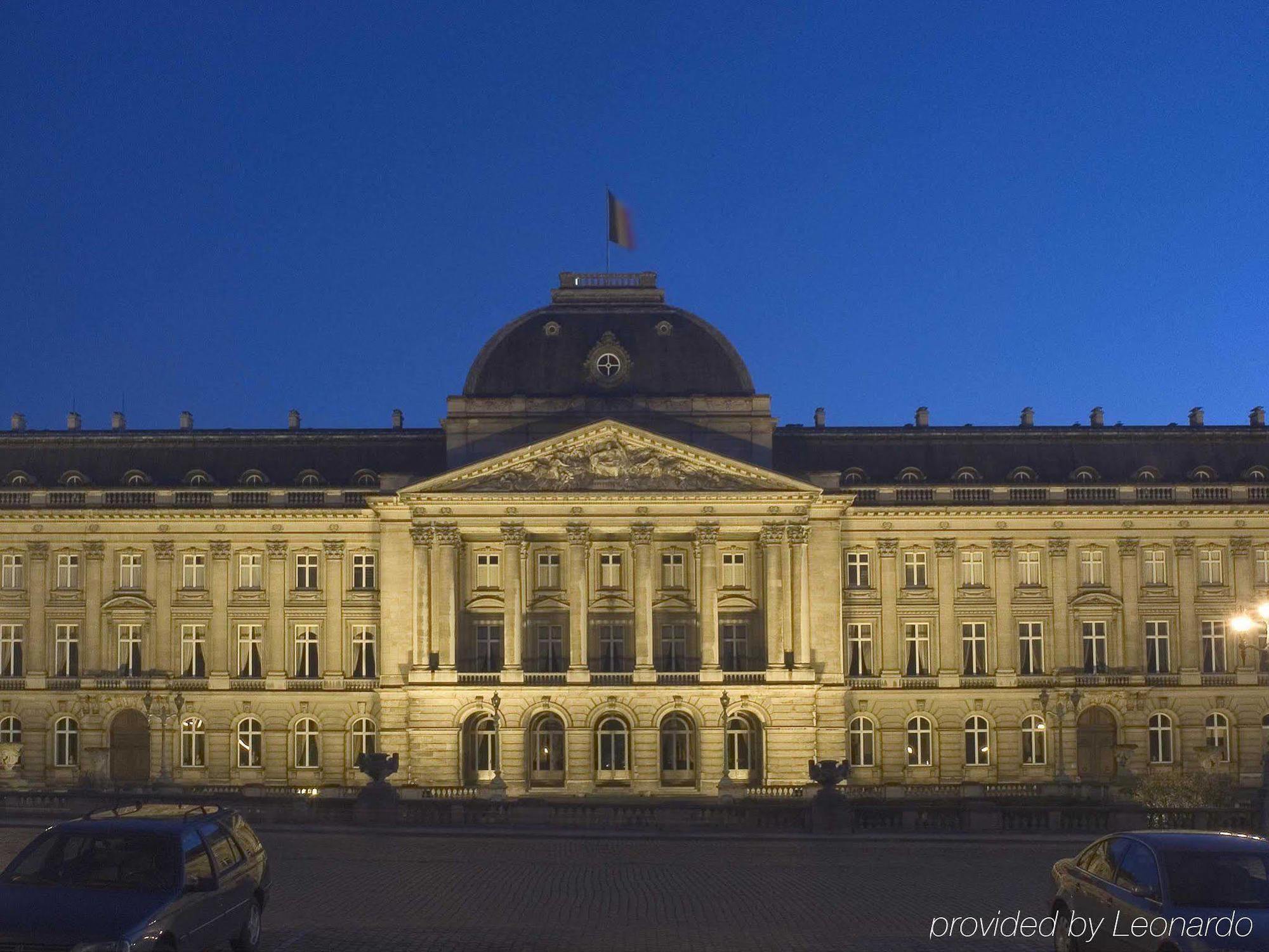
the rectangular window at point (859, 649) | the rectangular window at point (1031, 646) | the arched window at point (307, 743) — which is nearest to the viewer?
the arched window at point (307, 743)

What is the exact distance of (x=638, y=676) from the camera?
70.8 metres

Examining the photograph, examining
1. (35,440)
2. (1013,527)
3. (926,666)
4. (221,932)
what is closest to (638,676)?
(926,666)

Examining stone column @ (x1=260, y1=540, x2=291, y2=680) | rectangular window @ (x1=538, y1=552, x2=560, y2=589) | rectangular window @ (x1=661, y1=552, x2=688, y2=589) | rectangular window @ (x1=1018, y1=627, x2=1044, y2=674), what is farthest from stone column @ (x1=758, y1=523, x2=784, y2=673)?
stone column @ (x1=260, y1=540, x2=291, y2=680)

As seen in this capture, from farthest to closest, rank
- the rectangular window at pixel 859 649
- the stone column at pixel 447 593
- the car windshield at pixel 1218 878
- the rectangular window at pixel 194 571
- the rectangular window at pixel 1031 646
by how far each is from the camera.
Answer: the rectangular window at pixel 194 571 < the rectangular window at pixel 1031 646 < the rectangular window at pixel 859 649 < the stone column at pixel 447 593 < the car windshield at pixel 1218 878

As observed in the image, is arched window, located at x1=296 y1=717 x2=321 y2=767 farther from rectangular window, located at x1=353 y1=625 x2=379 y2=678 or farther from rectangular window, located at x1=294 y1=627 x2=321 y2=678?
rectangular window, located at x1=353 y1=625 x2=379 y2=678

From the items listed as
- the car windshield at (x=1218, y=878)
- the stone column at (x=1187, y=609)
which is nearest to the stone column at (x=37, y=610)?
the stone column at (x=1187, y=609)

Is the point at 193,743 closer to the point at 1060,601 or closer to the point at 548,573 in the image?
the point at 548,573

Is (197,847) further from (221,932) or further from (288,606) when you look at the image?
(288,606)

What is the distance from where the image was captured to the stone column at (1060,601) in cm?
7494

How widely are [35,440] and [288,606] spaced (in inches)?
604

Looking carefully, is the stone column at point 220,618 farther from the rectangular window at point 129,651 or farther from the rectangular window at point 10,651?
the rectangular window at point 10,651

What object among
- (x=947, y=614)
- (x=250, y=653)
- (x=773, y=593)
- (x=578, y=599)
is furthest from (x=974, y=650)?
(x=250, y=653)

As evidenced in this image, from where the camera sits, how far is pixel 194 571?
75500mm

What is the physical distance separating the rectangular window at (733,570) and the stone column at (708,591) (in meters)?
1.93
